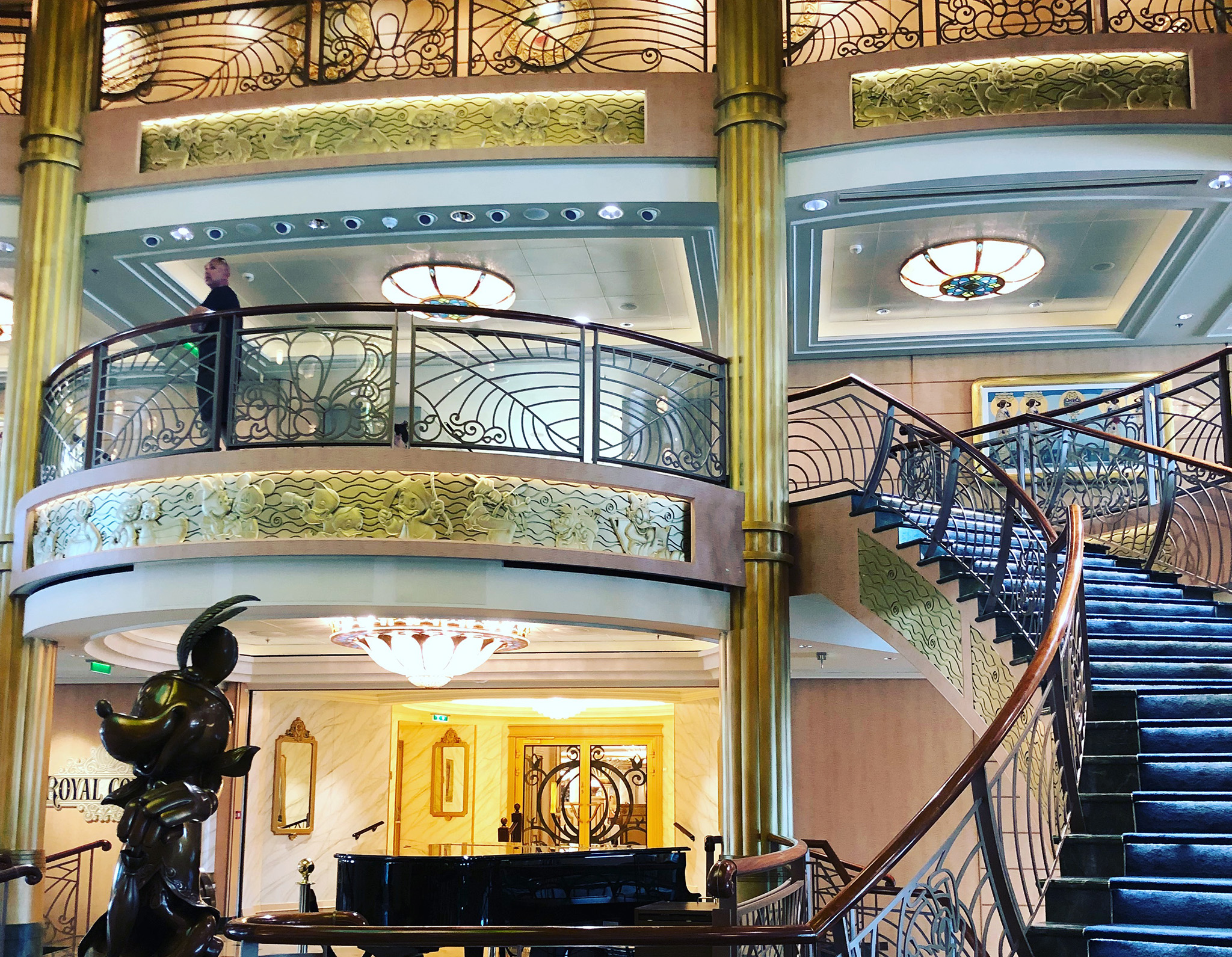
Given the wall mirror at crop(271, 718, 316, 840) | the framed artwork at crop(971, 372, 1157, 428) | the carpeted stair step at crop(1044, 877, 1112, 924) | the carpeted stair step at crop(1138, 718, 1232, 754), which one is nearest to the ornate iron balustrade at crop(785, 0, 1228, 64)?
the framed artwork at crop(971, 372, 1157, 428)

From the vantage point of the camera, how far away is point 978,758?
4320mm

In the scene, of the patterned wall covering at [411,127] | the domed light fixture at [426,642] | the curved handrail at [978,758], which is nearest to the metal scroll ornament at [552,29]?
the patterned wall covering at [411,127]

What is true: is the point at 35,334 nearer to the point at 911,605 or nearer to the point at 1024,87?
the point at 911,605

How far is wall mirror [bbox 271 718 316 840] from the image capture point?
1389 centimetres

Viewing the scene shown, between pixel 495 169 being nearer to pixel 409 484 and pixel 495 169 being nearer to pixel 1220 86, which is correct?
pixel 409 484

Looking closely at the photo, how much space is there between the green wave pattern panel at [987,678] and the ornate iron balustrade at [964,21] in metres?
4.24

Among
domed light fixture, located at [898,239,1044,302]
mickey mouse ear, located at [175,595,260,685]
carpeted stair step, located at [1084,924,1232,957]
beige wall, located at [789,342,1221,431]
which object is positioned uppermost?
domed light fixture, located at [898,239,1044,302]

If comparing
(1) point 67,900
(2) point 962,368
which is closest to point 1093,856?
(2) point 962,368

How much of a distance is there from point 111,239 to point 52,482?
2.33m

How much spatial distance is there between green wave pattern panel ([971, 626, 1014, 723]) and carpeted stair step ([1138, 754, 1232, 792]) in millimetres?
1631

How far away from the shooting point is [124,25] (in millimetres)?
10117

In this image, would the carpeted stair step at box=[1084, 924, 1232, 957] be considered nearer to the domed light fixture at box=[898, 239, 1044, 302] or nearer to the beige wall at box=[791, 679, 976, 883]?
the domed light fixture at box=[898, 239, 1044, 302]

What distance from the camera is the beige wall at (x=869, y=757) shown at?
12609mm

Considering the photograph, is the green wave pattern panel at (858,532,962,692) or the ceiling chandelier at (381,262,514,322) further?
the ceiling chandelier at (381,262,514,322)
